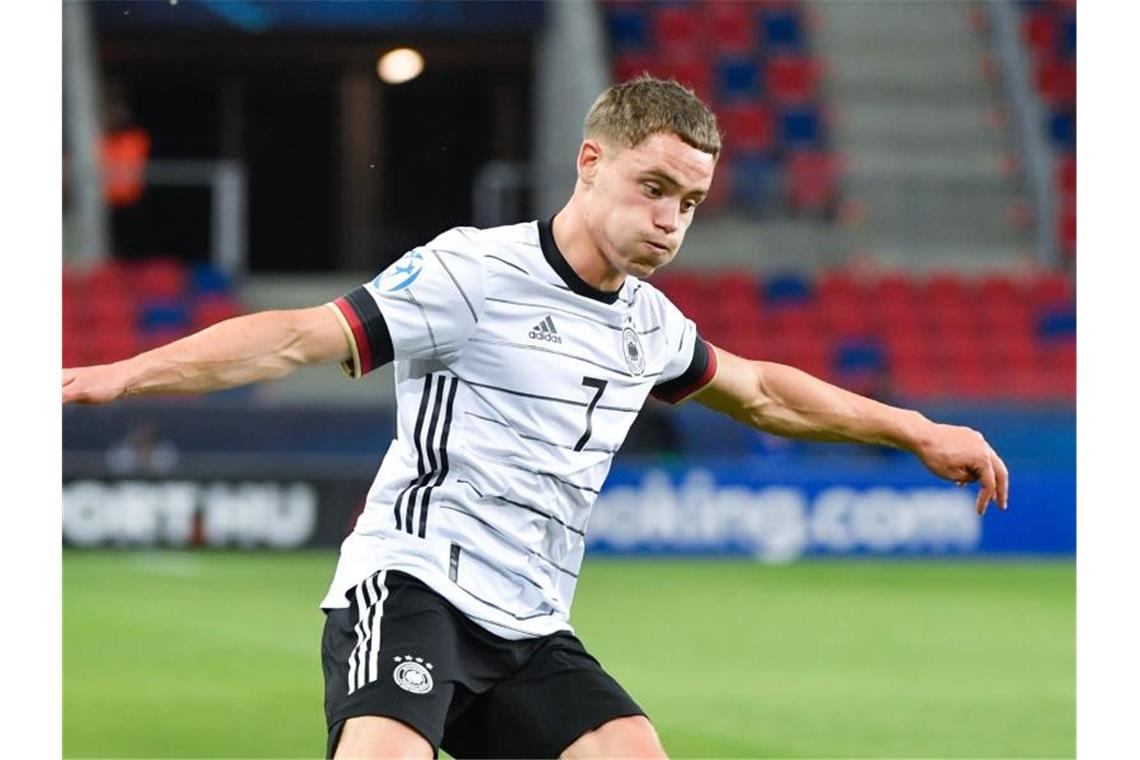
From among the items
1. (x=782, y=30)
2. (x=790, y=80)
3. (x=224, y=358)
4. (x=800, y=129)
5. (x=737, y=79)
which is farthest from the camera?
(x=782, y=30)

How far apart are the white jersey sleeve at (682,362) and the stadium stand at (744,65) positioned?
17.2 meters

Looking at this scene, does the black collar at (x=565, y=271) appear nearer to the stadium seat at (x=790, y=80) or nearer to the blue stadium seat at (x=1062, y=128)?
the stadium seat at (x=790, y=80)

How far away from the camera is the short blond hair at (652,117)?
14.4ft

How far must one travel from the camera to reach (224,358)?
157 inches

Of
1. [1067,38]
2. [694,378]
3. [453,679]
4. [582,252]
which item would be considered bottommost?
[453,679]

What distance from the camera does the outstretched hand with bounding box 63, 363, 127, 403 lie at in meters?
3.68

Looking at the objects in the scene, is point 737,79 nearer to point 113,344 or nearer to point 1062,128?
point 1062,128

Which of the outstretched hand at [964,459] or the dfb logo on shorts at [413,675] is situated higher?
the outstretched hand at [964,459]

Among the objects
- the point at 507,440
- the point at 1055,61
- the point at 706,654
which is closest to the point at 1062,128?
the point at 1055,61

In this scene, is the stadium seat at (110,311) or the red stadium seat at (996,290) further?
the red stadium seat at (996,290)

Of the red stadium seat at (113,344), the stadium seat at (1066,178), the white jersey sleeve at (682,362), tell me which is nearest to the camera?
the white jersey sleeve at (682,362)

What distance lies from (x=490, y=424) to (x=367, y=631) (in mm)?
534

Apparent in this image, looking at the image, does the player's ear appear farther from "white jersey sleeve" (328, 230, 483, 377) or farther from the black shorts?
the black shorts

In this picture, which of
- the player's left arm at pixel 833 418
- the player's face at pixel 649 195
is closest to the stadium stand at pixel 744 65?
the player's left arm at pixel 833 418
